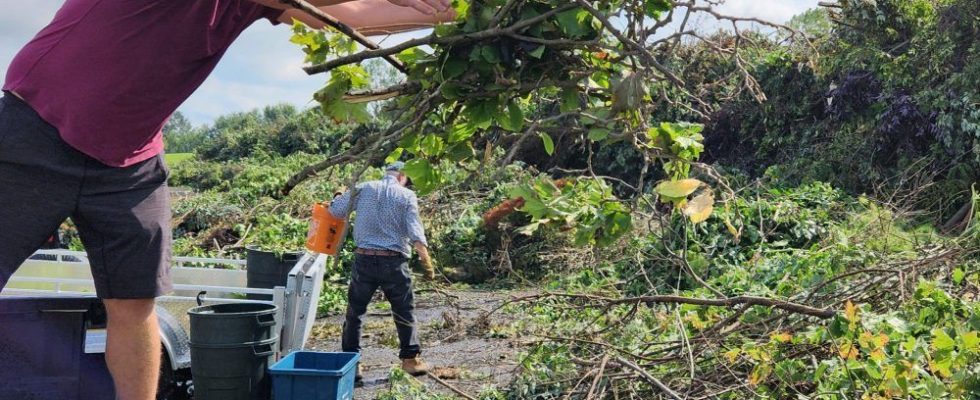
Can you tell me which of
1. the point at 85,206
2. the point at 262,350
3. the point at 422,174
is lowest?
the point at 262,350

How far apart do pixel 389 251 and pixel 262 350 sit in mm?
1866

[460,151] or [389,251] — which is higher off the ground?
[460,151]

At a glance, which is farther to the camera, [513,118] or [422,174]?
[422,174]

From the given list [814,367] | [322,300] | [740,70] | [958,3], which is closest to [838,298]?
[814,367]

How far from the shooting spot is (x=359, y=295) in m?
6.50

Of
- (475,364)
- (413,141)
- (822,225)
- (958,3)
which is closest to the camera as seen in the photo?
(413,141)

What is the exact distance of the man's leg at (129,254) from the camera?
245 centimetres

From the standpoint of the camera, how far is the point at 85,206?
2424 mm

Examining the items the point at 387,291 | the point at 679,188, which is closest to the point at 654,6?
the point at 679,188

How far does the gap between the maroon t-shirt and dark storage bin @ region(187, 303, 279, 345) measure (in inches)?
86.5

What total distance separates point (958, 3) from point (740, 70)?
11282 mm

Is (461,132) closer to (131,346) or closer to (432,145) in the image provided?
(432,145)

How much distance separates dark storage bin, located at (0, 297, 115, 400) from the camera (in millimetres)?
4035

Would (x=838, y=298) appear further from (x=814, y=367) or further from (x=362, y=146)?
(x=362, y=146)
